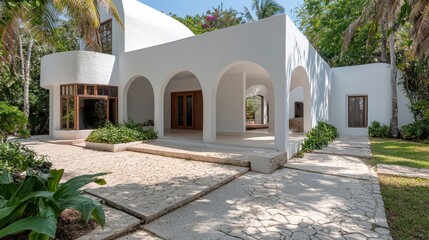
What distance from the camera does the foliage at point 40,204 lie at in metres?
2.31

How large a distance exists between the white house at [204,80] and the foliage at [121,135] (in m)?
0.79

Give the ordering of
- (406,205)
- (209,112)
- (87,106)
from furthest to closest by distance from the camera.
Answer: (87,106) → (209,112) → (406,205)

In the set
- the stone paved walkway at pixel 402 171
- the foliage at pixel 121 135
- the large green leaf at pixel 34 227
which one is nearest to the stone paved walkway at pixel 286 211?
the stone paved walkway at pixel 402 171

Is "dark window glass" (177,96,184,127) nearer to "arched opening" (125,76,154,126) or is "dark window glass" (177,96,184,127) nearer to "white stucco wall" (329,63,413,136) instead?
"arched opening" (125,76,154,126)

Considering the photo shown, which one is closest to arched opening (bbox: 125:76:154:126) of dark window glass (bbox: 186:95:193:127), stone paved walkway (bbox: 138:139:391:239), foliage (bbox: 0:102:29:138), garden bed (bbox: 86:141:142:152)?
dark window glass (bbox: 186:95:193:127)

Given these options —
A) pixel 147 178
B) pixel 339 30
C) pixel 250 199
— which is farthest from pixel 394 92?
pixel 147 178

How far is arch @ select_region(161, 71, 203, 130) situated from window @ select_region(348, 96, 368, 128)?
10.0 m

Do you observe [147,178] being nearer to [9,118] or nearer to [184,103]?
[9,118]

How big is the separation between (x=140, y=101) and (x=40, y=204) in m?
14.7

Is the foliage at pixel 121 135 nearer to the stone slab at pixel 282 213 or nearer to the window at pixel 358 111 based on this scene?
the stone slab at pixel 282 213

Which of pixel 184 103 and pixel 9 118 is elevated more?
pixel 184 103

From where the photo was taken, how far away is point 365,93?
15.6 meters

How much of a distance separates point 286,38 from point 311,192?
5.02 meters

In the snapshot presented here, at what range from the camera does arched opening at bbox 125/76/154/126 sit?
1644cm
